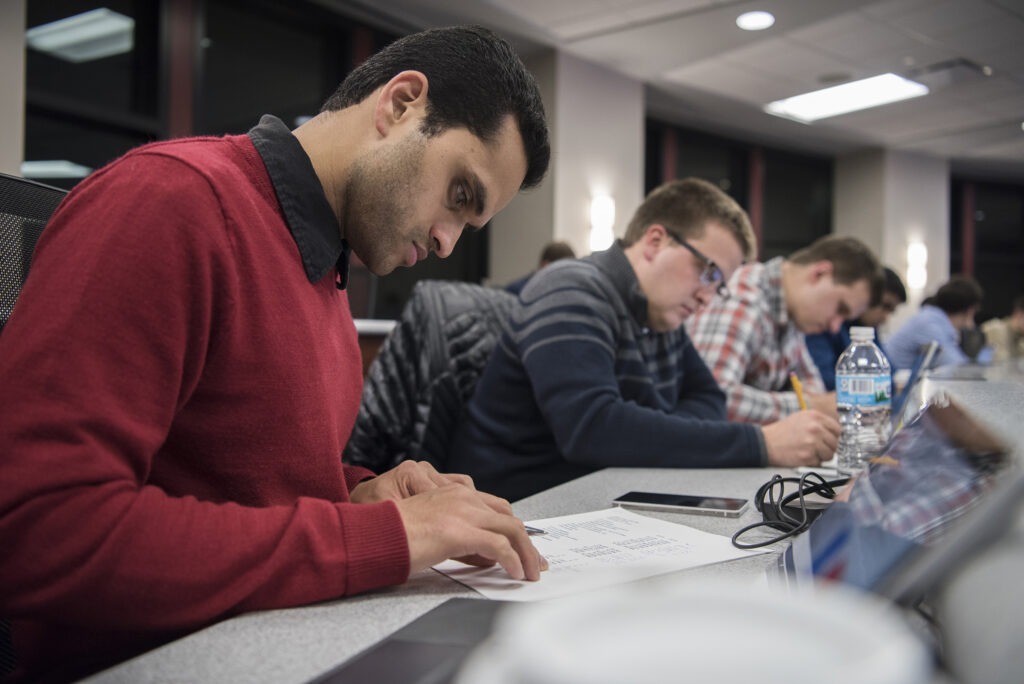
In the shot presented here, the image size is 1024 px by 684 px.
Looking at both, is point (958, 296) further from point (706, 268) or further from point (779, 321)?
point (706, 268)

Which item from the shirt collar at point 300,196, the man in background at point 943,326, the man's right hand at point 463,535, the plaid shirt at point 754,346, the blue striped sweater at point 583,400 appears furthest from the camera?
the man in background at point 943,326

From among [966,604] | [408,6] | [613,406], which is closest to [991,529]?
[966,604]

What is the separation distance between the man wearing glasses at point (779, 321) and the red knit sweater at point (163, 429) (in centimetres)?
156

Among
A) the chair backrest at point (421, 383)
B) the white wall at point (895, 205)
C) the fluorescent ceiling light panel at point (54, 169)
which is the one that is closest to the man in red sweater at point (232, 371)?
the chair backrest at point (421, 383)

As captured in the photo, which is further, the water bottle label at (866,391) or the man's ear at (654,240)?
the man's ear at (654,240)

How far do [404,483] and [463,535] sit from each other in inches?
10.8

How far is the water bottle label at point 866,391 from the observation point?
1.53 meters

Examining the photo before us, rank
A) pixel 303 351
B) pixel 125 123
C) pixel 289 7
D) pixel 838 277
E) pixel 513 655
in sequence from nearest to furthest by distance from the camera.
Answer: pixel 513 655, pixel 303 351, pixel 838 277, pixel 125 123, pixel 289 7

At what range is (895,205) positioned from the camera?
24.6 feet

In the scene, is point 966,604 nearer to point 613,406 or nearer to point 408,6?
point 613,406

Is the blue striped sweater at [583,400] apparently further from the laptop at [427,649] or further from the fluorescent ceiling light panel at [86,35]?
the fluorescent ceiling light panel at [86,35]

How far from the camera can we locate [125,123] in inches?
144

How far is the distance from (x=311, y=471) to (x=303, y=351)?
13cm

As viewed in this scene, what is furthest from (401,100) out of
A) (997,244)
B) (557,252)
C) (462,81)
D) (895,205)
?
(997,244)
